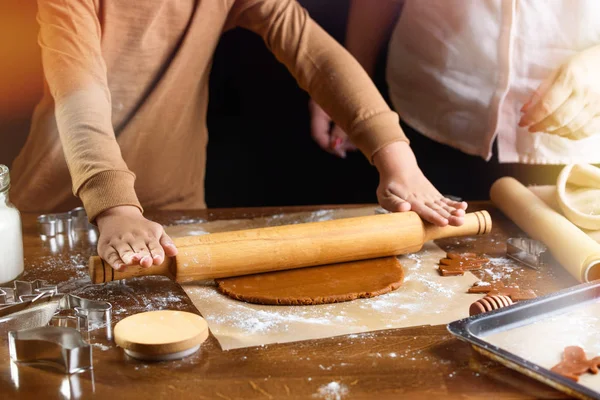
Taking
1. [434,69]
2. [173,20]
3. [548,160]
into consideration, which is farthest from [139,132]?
[548,160]

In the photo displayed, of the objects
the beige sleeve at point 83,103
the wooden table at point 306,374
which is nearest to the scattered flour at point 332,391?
the wooden table at point 306,374

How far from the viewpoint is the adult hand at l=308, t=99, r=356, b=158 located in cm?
177

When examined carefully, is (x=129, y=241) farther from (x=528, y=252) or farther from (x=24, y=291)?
(x=528, y=252)

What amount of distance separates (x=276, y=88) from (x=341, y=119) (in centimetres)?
42

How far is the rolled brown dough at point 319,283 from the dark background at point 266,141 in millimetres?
741

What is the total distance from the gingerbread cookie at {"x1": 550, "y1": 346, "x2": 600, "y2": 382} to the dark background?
114 cm

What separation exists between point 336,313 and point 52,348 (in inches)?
15.1

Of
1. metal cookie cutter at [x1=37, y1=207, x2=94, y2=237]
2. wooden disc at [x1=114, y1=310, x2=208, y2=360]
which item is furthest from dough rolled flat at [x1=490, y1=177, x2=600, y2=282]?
metal cookie cutter at [x1=37, y1=207, x2=94, y2=237]

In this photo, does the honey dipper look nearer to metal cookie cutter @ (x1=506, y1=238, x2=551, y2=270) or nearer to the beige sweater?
metal cookie cutter @ (x1=506, y1=238, x2=551, y2=270)

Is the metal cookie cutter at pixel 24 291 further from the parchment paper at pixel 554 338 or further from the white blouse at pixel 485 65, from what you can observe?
the white blouse at pixel 485 65

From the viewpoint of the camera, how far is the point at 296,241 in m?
1.08

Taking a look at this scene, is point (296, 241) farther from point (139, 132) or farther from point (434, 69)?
point (434, 69)

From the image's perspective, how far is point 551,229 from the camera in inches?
47.1

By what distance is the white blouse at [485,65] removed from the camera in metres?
1.55
